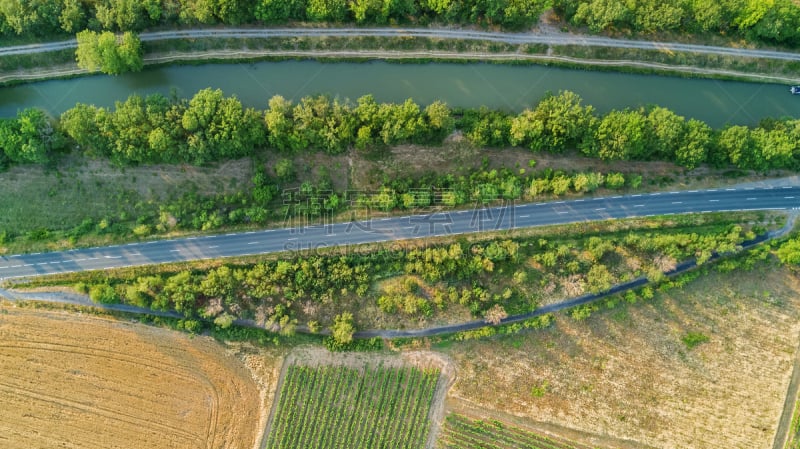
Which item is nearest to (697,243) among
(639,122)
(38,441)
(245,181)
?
(639,122)

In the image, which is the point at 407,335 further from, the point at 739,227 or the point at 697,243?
the point at 739,227

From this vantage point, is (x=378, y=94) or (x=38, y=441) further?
(x=378, y=94)

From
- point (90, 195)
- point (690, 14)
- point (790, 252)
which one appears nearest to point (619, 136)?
point (690, 14)

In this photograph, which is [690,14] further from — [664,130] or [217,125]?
[217,125]

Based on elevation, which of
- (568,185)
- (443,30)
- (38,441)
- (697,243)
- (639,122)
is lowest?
(38,441)

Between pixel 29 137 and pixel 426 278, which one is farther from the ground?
pixel 29 137

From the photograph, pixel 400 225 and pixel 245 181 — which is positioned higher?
pixel 245 181
